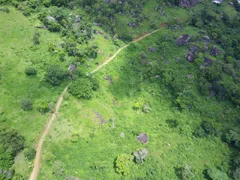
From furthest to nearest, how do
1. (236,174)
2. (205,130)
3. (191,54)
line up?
(191,54), (205,130), (236,174)

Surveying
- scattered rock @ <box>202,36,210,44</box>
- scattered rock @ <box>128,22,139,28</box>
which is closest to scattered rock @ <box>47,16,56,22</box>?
scattered rock @ <box>128,22,139,28</box>

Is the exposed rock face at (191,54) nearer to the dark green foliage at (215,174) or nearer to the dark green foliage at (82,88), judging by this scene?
the dark green foliage at (82,88)

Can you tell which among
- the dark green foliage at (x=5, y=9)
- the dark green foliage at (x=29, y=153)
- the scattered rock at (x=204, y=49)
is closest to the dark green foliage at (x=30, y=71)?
the dark green foliage at (x=29, y=153)

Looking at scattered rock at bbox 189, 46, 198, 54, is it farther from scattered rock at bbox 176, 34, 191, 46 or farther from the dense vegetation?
scattered rock at bbox 176, 34, 191, 46

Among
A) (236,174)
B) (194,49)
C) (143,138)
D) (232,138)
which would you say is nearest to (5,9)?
(143,138)

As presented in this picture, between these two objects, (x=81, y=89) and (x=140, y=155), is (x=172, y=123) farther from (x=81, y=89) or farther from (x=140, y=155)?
(x=81, y=89)
